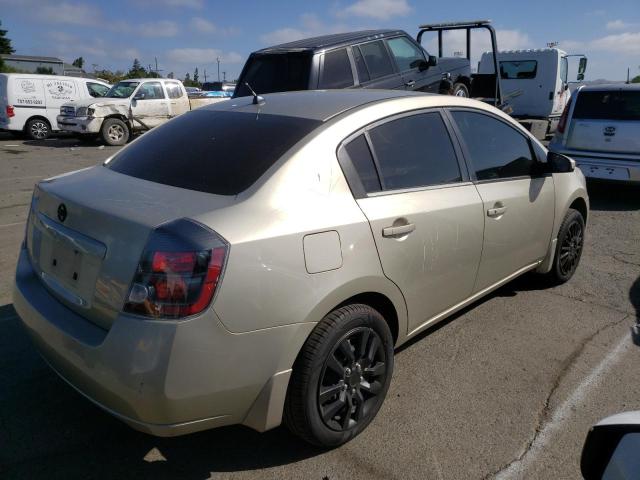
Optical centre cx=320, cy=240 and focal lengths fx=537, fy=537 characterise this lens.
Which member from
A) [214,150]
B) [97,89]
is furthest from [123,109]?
[214,150]

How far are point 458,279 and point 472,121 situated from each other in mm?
1115

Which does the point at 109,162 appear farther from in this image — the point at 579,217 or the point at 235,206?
the point at 579,217

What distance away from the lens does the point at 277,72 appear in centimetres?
767

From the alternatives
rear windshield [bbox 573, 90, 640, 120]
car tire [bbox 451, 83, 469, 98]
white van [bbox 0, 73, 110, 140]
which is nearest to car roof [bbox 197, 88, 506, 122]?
rear windshield [bbox 573, 90, 640, 120]

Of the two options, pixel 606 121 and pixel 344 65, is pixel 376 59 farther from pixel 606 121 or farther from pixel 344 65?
pixel 606 121

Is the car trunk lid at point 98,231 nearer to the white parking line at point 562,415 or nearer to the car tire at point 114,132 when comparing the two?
the white parking line at point 562,415

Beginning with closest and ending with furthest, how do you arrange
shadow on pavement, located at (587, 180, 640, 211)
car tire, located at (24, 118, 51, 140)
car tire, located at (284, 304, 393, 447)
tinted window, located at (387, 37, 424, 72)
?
car tire, located at (284, 304, 393, 447) < shadow on pavement, located at (587, 180, 640, 211) < tinted window, located at (387, 37, 424, 72) < car tire, located at (24, 118, 51, 140)

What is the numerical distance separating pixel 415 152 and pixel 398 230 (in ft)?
1.96

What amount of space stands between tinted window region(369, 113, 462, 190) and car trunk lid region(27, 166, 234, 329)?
3.22ft

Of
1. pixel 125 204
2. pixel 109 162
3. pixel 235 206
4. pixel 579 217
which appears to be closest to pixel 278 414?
pixel 235 206

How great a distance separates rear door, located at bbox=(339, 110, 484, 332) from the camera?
275 centimetres

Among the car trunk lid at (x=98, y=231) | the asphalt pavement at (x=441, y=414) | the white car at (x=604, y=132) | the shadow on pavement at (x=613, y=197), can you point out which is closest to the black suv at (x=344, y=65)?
the white car at (x=604, y=132)

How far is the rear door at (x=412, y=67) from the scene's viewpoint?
8.54 metres

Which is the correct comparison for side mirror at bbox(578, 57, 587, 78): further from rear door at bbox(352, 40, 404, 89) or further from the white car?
rear door at bbox(352, 40, 404, 89)
